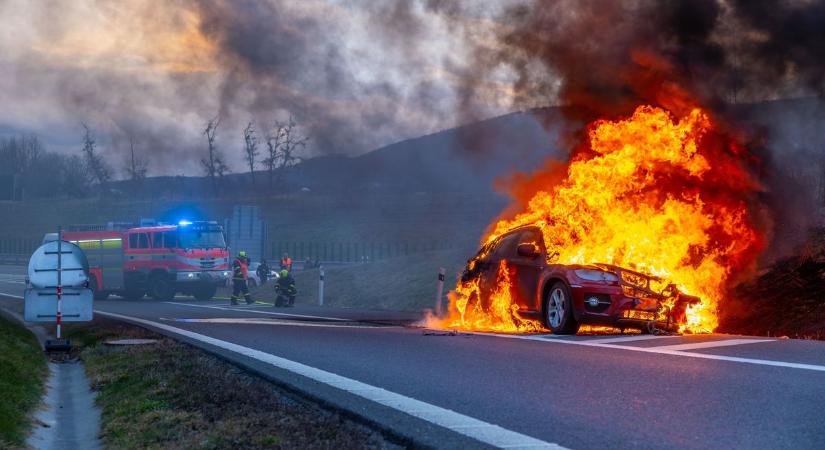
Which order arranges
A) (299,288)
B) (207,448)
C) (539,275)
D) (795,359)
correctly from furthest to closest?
(299,288) < (539,275) < (795,359) < (207,448)

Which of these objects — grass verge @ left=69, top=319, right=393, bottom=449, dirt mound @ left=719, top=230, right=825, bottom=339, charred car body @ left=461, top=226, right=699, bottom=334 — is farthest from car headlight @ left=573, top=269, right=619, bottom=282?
grass verge @ left=69, top=319, right=393, bottom=449

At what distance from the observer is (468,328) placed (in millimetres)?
16125

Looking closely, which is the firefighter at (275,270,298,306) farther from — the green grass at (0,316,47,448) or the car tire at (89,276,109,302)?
the car tire at (89,276,109,302)

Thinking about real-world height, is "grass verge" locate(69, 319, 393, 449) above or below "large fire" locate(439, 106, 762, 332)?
below

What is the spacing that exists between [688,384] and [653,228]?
725 centimetres

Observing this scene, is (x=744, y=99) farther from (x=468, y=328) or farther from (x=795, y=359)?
(x=795, y=359)

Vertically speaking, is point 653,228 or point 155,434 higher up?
point 653,228

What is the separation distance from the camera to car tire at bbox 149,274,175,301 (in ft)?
120

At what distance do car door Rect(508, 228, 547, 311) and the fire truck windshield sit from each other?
77.2ft

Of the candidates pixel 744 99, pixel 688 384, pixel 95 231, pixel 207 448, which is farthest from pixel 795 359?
pixel 95 231

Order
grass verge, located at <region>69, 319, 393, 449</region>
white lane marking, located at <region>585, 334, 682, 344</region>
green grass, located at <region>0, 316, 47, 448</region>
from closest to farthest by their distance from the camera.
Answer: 1. grass verge, located at <region>69, 319, 393, 449</region>
2. green grass, located at <region>0, 316, 47, 448</region>
3. white lane marking, located at <region>585, 334, 682, 344</region>

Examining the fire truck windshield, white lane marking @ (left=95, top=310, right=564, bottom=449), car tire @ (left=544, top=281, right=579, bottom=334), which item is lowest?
white lane marking @ (left=95, top=310, right=564, bottom=449)

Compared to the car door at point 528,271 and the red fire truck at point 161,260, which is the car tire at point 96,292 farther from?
the car door at point 528,271

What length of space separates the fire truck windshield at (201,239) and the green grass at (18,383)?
18.2 metres
